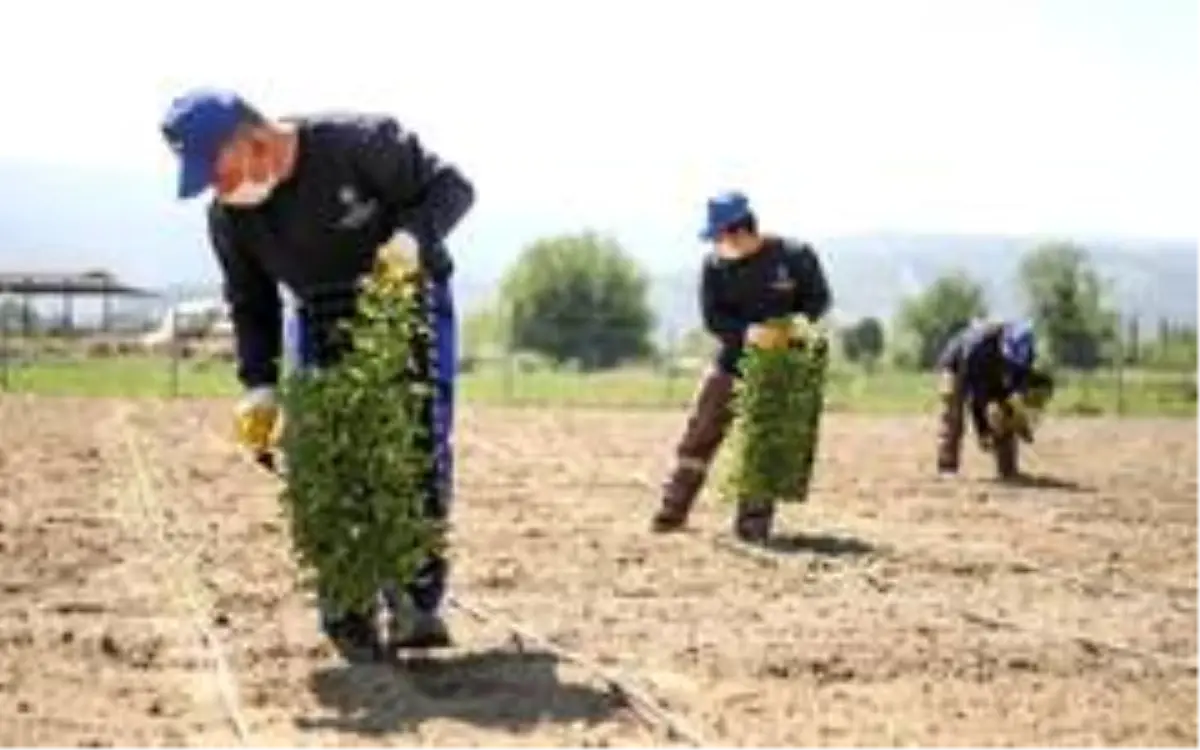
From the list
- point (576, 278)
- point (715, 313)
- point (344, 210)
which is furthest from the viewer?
point (576, 278)

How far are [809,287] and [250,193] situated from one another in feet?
17.2

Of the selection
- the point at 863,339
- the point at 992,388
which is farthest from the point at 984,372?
the point at 863,339

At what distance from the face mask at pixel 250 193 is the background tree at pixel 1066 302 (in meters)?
68.9

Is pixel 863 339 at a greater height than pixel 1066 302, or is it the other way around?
pixel 1066 302

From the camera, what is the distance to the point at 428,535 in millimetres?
7809

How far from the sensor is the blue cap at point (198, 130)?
24.7ft

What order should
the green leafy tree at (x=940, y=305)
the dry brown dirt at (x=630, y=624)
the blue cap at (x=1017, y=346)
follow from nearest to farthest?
1. the dry brown dirt at (x=630, y=624)
2. the blue cap at (x=1017, y=346)
3. the green leafy tree at (x=940, y=305)

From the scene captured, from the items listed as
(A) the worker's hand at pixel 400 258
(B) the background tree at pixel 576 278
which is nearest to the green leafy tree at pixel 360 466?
(A) the worker's hand at pixel 400 258

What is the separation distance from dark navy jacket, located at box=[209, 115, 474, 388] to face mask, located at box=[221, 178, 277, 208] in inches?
2.7

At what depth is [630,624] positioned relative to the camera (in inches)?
350

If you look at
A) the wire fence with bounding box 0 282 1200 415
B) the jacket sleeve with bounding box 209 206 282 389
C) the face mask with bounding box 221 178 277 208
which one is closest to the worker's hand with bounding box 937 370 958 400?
the wire fence with bounding box 0 282 1200 415

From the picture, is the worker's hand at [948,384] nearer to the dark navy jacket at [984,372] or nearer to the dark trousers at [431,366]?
the dark navy jacket at [984,372]

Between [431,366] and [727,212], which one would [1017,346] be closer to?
[727,212]

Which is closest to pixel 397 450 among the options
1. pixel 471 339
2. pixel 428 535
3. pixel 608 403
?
pixel 428 535
